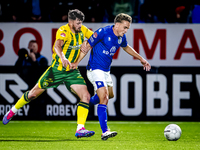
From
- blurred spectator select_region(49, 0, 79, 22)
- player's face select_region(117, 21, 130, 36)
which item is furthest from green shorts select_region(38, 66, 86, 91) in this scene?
blurred spectator select_region(49, 0, 79, 22)

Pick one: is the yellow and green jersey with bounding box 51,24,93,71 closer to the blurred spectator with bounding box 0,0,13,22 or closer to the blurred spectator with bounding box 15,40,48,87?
the blurred spectator with bounding box 15,40,48,87

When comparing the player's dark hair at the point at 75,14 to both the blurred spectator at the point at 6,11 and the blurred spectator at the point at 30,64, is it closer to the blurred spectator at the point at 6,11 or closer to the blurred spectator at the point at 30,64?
the blurred spectator at the point at 30,64

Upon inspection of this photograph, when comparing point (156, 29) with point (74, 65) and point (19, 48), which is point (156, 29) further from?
point (74, 65)

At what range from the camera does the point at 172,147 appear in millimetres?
4465

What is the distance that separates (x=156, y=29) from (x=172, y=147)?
444 cm

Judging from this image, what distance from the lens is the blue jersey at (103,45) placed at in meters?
5.16

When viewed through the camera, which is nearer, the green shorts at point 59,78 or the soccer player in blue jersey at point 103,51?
the soccer player in blue jersey at point 103,51

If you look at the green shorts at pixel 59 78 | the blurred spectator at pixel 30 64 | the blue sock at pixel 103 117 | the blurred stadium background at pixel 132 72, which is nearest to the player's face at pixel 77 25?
the green shorts at pixel 59 78

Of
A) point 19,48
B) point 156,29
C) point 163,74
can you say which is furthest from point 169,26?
point 19,48

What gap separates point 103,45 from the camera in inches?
207

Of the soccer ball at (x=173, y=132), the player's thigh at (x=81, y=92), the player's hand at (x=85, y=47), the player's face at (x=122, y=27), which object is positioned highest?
the player's face at (x=122, y=27)

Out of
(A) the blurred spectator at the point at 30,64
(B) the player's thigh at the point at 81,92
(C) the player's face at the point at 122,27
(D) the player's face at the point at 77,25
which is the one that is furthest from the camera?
(A) the blurred spectator at the point at 30,64

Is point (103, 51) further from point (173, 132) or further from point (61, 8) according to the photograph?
point (61, 8)

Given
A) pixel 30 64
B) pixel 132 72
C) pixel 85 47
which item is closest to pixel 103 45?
pixel 85 47
